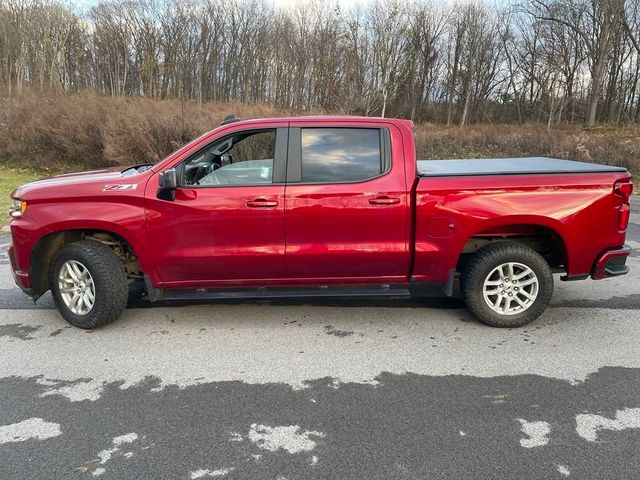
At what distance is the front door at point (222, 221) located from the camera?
4.11m

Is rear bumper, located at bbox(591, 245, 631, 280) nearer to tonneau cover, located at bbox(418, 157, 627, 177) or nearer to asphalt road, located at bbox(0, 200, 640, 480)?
asphalt road, located at bbox(0, 200, 640, 480)

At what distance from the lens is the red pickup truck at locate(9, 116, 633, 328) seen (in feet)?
13.5

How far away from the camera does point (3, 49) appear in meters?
31.7

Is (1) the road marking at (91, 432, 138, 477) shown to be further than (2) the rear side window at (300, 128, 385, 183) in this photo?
No

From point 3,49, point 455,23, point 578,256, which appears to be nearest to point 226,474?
point 578,256

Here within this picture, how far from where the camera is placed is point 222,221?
4.12m

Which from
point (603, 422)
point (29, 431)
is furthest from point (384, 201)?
point (29, 431)

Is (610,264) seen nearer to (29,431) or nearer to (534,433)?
(534,433)

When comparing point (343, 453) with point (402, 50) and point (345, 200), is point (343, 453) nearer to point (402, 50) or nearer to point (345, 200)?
point (345, 200)

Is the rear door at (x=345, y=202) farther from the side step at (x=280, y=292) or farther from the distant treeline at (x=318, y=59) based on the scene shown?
the distant treeline at (x=318, y=59)

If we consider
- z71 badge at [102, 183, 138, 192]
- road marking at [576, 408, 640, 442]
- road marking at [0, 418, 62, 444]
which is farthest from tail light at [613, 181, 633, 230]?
road marking at [0, 418, 62, 444]

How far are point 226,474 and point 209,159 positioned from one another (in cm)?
280

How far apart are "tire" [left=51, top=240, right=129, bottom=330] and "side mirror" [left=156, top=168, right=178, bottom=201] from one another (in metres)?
0.75

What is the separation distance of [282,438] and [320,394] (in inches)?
21.1
